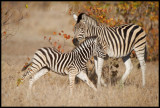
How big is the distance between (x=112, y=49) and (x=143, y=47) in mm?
1094

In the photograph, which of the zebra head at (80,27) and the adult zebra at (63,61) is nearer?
the adult zebra at (63,61)

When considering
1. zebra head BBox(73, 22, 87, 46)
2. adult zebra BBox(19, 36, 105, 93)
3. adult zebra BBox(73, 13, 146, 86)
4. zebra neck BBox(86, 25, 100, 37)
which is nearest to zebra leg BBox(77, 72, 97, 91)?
adult zebra BBox(19, 36, 105, 93)

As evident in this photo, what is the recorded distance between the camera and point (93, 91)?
25.2ft

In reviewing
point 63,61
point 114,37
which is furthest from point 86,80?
point 114,37

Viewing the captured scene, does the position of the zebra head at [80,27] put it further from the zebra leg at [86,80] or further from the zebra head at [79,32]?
the zebra leg at [86,80]

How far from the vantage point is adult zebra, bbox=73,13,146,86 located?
327 inches

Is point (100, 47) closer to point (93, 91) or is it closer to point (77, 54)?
point (77, 54)

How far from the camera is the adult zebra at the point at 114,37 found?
8305 mm

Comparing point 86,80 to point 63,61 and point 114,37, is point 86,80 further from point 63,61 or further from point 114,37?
point 114,37

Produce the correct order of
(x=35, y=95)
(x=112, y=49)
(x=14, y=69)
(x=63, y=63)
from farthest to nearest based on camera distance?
(x=14, y=69) < (x=112, y=49) < (x=63, y=63) < (x=35, y=95)

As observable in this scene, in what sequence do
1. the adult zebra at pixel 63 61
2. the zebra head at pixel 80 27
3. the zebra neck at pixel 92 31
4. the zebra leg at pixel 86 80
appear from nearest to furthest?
the adult zebra at pixel 63 61 < the zebra leg at pixel 86 80 < the zebra head at pixel 80 27 < the zebra neck at pixel 92 31

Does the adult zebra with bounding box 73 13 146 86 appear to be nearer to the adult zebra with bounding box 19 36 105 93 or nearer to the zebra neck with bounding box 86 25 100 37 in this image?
the zebra neck with bounding box 86 25 100 37

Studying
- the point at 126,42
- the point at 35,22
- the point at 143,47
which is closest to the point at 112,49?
the point at 126,42

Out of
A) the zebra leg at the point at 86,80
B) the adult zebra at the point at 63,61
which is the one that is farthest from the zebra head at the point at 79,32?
the zebra leg at the point at 86,80
